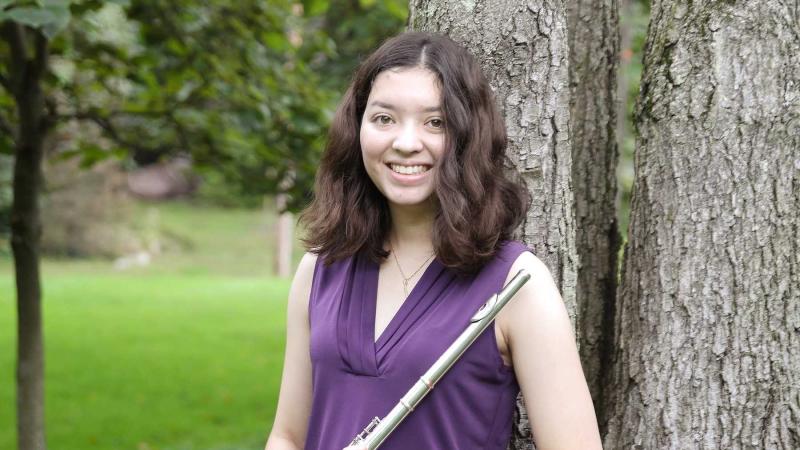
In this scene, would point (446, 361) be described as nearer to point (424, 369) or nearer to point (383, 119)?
point (424, 369)

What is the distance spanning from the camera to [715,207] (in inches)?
89.0

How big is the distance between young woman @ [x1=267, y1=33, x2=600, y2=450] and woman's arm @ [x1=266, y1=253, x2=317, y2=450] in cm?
6

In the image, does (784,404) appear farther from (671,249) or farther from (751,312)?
(671,249)

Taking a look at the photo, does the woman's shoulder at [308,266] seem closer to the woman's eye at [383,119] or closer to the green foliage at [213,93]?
the woman's eye at [383,119]

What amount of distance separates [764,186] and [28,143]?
334 cm

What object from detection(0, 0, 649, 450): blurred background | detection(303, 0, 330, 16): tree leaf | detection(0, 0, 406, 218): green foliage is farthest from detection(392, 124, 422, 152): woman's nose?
detection(303, 0, 330, 16): tree leaf

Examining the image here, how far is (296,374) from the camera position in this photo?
2.10 meters

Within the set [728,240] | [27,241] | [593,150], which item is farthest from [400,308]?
[27,241]

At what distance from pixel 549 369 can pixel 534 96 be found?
74cm

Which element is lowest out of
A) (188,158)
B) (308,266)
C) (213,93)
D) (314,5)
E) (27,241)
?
(27,241)

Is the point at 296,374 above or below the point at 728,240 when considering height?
below

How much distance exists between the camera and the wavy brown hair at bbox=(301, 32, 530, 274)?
6.03ft

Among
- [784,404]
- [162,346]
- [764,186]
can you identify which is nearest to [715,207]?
[764,186]

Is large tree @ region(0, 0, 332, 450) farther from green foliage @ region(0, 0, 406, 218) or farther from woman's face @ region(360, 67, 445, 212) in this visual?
woman's face @ region(360, 67, 445, 212)
